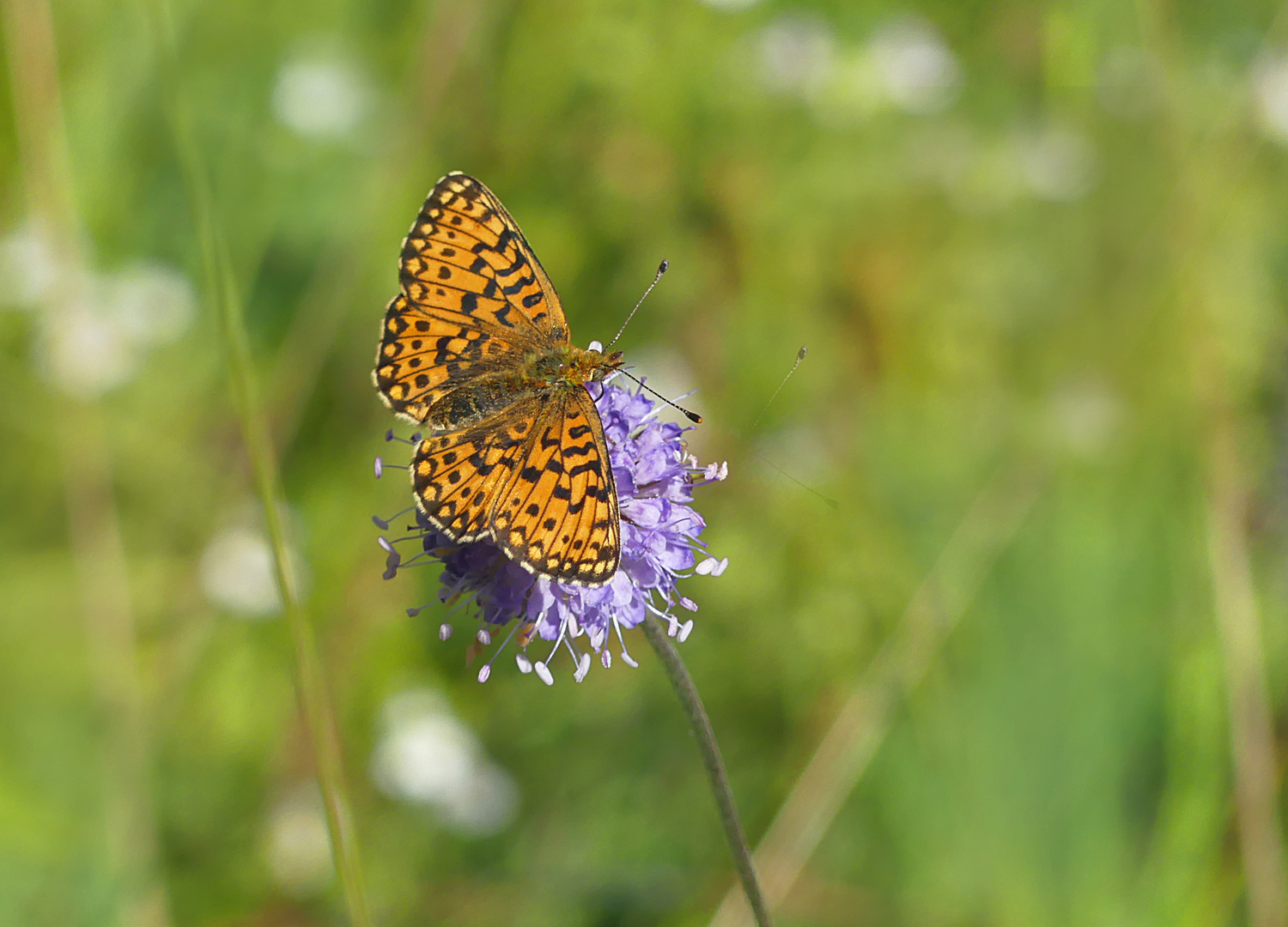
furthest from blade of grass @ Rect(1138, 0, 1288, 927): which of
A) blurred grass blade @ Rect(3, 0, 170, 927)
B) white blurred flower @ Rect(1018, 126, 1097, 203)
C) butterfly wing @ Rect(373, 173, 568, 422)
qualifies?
blurred grass blade @ Rect(3, 0, 170, 927)

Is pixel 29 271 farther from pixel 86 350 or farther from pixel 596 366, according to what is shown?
pixel 596 366

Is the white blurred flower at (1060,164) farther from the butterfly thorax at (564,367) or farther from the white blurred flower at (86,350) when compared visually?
the white blurred flower at (86,350)

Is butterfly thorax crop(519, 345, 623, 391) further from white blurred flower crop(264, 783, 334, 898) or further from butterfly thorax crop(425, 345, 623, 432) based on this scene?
white blurred flower crop(264, 783, 334, 898)

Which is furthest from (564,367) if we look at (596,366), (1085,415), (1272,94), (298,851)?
(1272,94)

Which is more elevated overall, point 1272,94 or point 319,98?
point 1272,94

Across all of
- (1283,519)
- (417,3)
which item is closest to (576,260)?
(417,3)

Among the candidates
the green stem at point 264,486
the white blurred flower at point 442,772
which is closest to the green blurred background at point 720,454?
the white blurred flower at point 442,772
